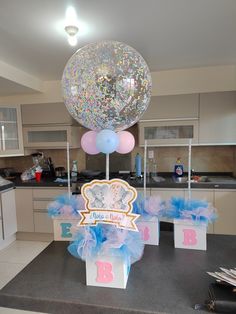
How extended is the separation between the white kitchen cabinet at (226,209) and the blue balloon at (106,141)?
2.09 meters

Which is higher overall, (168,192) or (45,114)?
(45,114)

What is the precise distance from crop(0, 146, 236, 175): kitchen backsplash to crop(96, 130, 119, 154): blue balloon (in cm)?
234

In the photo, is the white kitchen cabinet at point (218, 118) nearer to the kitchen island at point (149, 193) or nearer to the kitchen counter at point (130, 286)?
the kitchen island at point (149, 193)

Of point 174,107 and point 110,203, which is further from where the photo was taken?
point 174,107

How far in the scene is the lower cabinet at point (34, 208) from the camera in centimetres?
296

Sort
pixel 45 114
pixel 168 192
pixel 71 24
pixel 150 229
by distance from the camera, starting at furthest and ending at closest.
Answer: pixel 45 114, pixel 168 192, pixel 71 24, pixel 150 229

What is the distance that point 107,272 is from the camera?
0.89 meters

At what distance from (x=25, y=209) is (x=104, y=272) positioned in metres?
2.48

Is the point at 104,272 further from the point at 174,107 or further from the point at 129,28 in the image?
the point at 174,107

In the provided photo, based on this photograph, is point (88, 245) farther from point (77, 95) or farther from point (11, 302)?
point (77, 95)

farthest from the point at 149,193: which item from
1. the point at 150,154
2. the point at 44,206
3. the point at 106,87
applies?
the point at 106,87

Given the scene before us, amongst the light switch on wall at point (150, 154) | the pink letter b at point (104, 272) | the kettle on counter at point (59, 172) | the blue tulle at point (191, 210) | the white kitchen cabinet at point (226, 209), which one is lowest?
the white kitchen cabinet at point (226, 209)

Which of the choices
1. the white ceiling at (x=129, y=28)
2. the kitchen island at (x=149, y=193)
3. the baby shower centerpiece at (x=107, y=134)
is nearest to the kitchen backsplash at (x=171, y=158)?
the kitchen island at (x=149, y=193)

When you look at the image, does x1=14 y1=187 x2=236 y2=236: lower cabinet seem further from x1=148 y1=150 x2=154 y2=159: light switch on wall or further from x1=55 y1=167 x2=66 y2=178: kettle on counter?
x1=148 y1=150 x2=154 y2=159: light switch on wall
